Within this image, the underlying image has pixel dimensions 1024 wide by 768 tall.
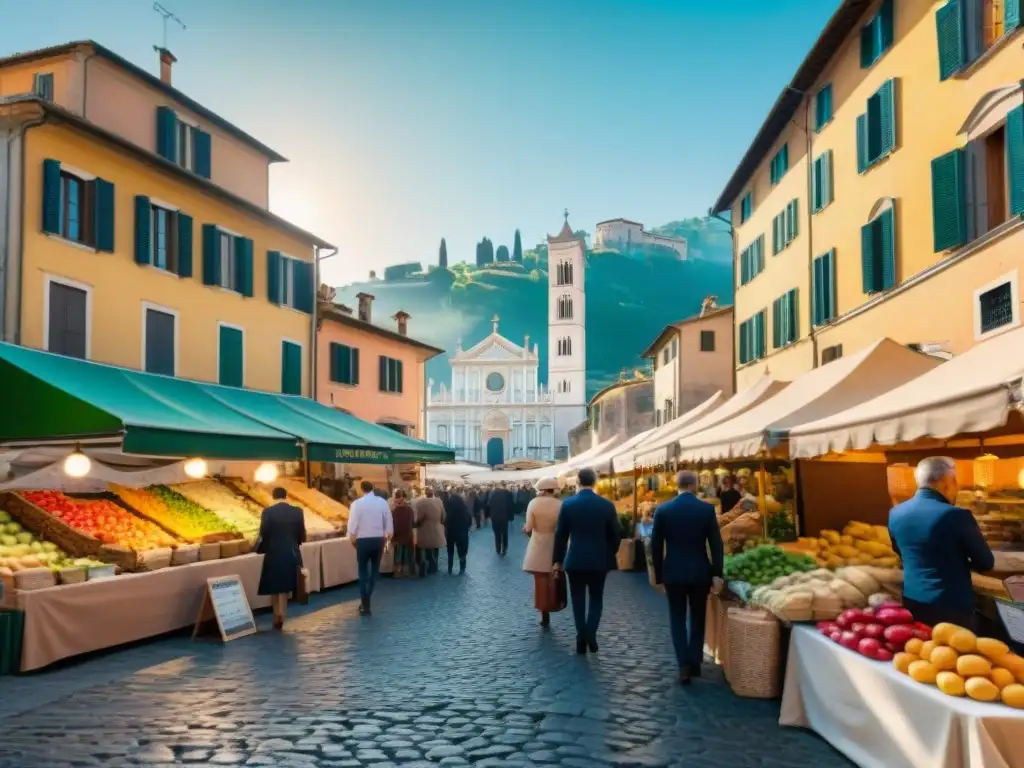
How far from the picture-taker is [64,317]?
1508cm

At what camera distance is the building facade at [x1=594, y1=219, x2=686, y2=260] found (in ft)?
600

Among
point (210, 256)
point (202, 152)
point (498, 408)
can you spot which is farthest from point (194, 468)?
point (498, 408)

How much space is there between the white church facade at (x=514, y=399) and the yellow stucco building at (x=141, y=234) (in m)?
68.6

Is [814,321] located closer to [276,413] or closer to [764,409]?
[764,409]

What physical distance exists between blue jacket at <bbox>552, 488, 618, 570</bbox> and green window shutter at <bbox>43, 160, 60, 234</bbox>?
1028 cm

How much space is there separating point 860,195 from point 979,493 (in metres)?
7.25

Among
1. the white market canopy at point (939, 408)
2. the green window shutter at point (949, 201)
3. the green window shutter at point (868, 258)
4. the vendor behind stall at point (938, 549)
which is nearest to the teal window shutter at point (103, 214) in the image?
the white market canopy at point (939, 408)

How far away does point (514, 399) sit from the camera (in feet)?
304

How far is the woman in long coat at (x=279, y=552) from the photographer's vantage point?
10.8 m

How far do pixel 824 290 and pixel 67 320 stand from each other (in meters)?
13.6

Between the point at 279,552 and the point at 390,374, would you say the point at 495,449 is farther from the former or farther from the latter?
the point at 279,552

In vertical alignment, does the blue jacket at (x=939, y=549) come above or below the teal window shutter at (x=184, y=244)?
below

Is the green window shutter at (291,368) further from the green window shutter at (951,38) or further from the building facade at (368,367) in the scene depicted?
the green window shutter at (951,38)

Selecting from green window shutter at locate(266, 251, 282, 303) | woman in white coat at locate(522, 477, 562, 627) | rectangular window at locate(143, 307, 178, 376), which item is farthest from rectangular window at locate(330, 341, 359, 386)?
woman in white coat at locate(522, 477, 562, 627)
